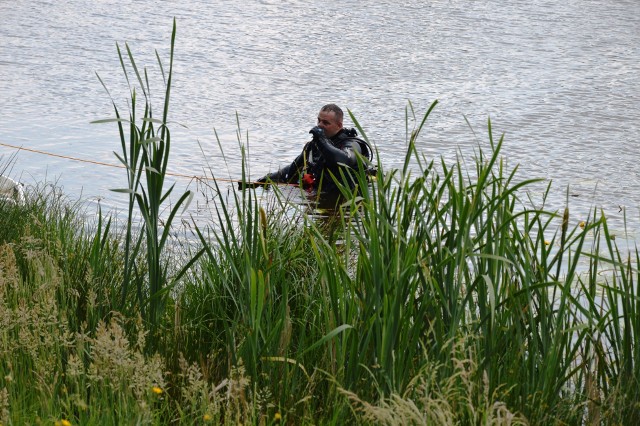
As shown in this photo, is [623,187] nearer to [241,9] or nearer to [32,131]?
[32,131]

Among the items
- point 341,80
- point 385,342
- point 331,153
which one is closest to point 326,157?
point 331,153

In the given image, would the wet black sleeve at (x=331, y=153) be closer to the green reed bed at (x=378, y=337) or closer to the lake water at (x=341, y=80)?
the lake water at (x=341, y=80)

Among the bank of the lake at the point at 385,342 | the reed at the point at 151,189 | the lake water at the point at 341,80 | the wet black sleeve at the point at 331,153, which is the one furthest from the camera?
the lake water at the point at 341,80

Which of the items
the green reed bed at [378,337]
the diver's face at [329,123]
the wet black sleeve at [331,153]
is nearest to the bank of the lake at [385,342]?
the green reed bed at [378,337]

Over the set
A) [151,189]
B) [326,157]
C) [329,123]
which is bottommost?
[326,157]

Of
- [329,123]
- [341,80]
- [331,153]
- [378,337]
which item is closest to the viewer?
[378,337]

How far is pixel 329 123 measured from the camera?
1173 centimetres

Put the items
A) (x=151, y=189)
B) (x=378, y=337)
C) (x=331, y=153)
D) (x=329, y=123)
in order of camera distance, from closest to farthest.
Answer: (x=378, y=337)
(x=151, y=189)
(x=331, y=153)
(x=329, y=123)

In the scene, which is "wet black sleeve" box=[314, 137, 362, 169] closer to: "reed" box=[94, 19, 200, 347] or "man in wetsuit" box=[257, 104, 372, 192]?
"man in wetsuit" box=[257, 104, 372, 192]

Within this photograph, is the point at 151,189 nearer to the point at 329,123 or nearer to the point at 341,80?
the point at 329,123

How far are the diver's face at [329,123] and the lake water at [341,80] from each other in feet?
2.64

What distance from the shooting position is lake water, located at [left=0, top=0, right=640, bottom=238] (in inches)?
575

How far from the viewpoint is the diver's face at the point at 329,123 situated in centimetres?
1169

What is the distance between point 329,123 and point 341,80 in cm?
981
